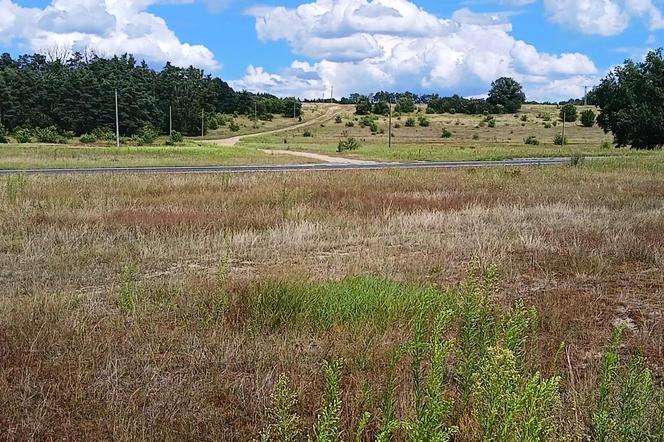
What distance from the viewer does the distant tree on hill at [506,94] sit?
448 feet

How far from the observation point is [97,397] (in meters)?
4.36

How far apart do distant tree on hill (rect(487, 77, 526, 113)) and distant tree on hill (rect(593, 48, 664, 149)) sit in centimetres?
7834

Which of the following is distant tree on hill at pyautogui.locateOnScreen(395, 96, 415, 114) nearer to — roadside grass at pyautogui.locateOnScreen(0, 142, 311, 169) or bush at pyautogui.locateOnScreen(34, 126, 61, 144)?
bush at pyautogui.locateOnScreen(34, 126, 61, 144)

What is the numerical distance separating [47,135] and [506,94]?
98.8 metres

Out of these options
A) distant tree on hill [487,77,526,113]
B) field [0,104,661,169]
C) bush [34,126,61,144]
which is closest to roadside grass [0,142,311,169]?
field [0,104,661,169]

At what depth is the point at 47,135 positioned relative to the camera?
79.8 m

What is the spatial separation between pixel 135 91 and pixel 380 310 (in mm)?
92649

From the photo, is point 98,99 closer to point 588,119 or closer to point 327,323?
point 588,119

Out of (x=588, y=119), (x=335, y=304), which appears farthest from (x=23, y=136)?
(x=588, y=119)

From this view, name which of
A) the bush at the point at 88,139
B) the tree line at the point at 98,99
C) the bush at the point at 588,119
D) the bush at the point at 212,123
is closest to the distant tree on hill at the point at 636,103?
the bush at the point at 588,119

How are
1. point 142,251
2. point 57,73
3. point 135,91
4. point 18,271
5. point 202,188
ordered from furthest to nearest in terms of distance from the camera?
point 57,73 < point 135,91 < point 202,188 < point 142,251 < point 18,271

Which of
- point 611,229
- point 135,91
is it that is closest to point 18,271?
point 611,229

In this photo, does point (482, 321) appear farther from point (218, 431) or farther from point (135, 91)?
point (135, 91)

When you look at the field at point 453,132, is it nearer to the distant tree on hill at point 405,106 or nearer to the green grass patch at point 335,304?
the distant tree on hill at point 405,106
